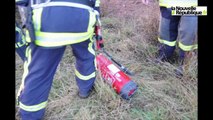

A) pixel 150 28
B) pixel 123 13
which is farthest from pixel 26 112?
pixel 123 13

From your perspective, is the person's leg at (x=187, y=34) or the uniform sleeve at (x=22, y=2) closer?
the uniform sleeve at (x=22, y=2)

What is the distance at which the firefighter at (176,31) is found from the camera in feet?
7.93

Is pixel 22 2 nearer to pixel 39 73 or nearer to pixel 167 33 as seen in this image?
pixel 39 73

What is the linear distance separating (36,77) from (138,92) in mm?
1068

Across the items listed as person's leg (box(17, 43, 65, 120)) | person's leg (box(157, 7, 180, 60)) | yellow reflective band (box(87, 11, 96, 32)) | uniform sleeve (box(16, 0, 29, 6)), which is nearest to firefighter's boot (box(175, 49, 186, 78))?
person's leg (box(157, 7, 180, 60))

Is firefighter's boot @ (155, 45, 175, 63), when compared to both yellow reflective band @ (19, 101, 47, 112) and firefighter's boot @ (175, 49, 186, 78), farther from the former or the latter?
yellow reflective band @ (19, 101, 47, 112)

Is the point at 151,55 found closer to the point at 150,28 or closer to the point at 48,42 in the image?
the point at 150,28

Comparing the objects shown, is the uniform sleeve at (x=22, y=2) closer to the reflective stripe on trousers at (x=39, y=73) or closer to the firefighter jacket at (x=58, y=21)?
the firefighter jacket at (x=58, y=21)

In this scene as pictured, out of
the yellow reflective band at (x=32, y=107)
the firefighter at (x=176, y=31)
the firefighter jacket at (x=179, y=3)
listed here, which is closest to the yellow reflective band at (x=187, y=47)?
the firefighter at (x=176, y=31)

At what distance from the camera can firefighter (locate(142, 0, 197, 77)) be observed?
2416 mm

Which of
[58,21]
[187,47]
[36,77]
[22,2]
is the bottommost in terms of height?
[36,77]

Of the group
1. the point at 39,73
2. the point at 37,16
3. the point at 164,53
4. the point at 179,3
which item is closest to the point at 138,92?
the point at 164,53

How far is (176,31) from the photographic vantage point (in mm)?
2664

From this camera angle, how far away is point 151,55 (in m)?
2.98
